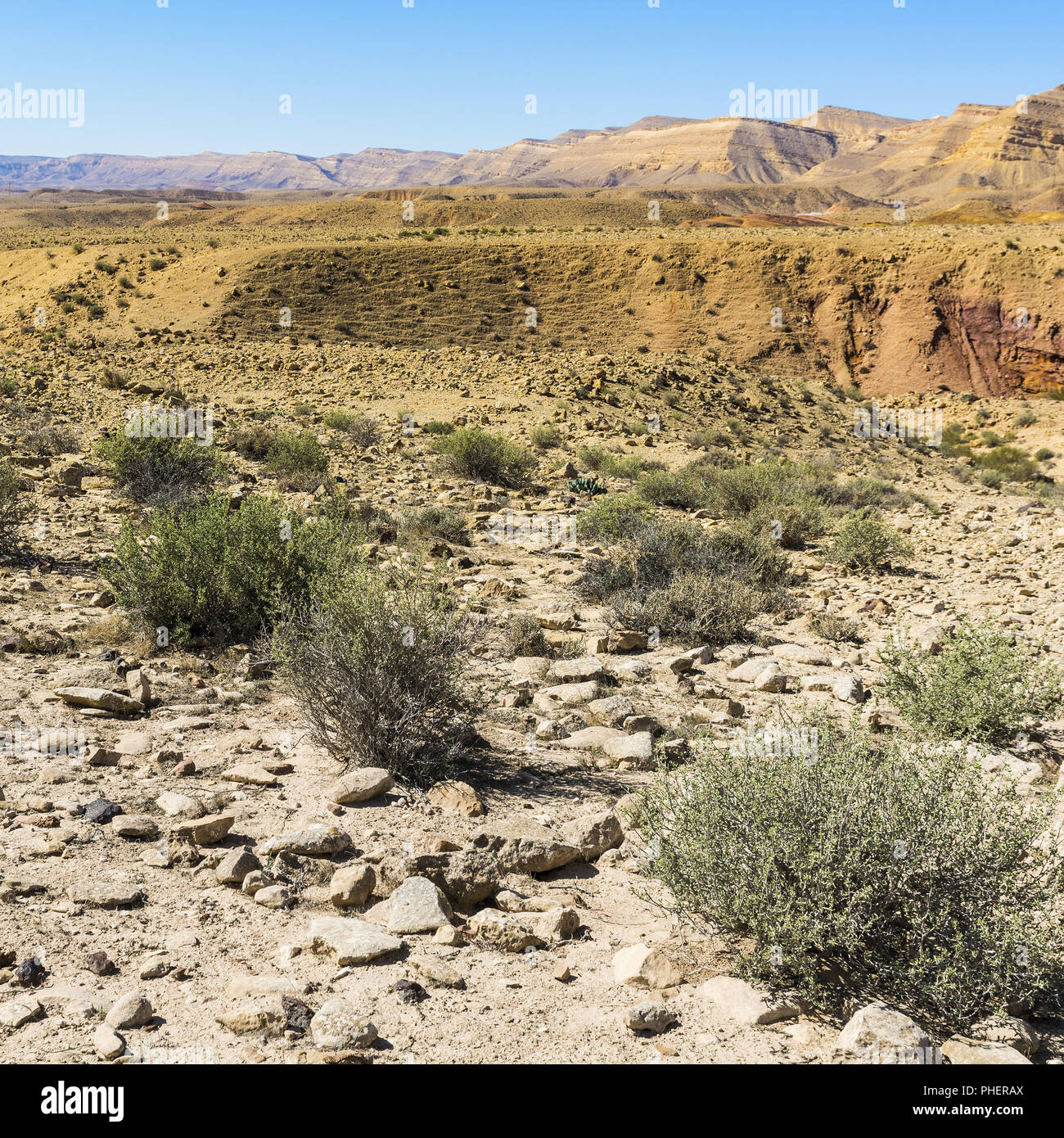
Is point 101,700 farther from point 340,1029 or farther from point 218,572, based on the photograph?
point 340,1029

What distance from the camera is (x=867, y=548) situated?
893cm

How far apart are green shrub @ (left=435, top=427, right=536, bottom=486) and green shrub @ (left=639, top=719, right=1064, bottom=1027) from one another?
8.83 m

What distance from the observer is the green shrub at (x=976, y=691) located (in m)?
4.89

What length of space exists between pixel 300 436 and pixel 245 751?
24.7 ft

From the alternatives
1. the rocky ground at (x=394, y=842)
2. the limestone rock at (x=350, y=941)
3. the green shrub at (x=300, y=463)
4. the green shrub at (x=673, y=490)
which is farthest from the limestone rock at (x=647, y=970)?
the green shrub at (x=673, y=490)

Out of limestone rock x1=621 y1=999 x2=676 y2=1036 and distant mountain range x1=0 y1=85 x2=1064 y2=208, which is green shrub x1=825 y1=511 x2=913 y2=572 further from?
distant mountain range x1=0 y1=85 x2=1064 y2=208

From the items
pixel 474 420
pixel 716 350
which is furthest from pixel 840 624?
pixel 716 350

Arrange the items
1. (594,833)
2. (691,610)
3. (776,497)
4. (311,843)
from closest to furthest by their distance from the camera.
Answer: (311,843), (594,833), (691,610), (776,497)

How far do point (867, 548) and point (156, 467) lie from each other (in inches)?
300

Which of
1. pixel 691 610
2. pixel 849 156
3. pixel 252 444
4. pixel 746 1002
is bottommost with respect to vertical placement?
pixel 746 1002

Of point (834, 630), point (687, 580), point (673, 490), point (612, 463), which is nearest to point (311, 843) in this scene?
point (687, 580)

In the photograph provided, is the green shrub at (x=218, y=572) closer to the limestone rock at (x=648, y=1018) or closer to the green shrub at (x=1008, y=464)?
the limestone rock at (x=648, y=1018)

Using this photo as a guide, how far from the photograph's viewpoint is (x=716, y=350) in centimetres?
2161
